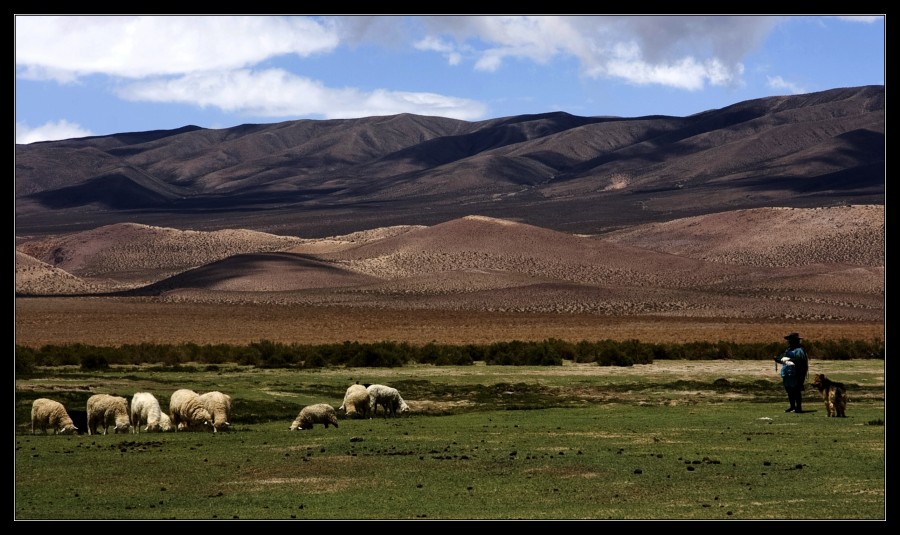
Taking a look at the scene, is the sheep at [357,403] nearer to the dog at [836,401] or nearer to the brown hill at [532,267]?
the dog at [836,401]

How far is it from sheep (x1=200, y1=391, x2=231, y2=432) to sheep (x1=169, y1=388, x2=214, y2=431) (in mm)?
96

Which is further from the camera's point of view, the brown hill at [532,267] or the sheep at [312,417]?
the brown hill at [532,267]

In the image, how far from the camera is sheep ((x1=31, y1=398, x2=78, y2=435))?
23.4m

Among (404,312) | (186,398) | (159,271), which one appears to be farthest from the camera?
(159,271)

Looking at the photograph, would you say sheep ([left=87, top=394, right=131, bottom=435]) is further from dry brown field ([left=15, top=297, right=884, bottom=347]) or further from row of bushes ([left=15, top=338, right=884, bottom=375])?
dry brown field ([left=15, top=297, right=884, bottom=347])

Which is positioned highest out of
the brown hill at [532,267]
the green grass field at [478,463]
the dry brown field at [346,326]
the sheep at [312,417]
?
the brown hill at [532,267]

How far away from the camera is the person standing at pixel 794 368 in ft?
79.5

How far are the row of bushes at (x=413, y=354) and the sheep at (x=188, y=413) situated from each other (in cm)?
1518

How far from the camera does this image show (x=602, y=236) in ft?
546

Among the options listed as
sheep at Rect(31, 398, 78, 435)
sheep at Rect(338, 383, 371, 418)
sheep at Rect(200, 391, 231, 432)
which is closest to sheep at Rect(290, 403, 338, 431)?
sheep at Rect(200, 391, 231, 432)

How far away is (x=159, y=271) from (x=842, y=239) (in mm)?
74700

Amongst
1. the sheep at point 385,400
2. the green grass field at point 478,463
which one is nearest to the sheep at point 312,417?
the green grass field at point 478,463
